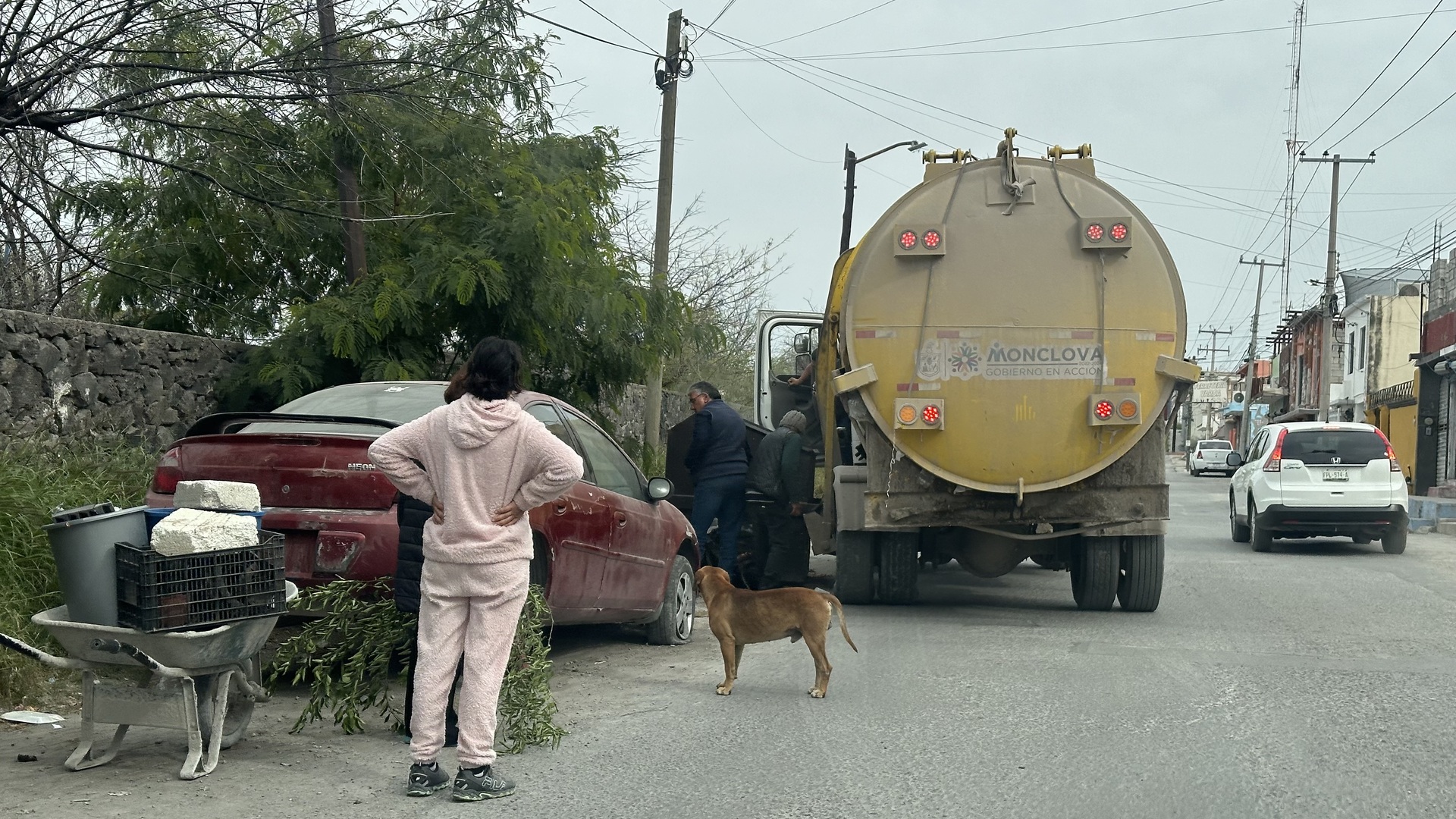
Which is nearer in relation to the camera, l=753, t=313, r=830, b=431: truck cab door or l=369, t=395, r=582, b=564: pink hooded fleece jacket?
l=369, t=395, r=582, b=564: pink hooded fleece jacket

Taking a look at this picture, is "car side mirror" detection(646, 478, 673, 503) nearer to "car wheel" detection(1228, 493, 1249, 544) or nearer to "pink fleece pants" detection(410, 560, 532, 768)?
"pink fleece pants" detection(410, 560, 532, 768)

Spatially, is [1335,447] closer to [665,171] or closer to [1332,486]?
[1332,486]

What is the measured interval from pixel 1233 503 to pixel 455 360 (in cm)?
1221

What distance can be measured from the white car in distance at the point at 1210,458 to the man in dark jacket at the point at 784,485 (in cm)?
5143

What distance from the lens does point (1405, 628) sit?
10.3 meters

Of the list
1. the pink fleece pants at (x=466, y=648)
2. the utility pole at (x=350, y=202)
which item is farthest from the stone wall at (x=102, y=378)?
the pink fleece pants at (x=466, y=648)

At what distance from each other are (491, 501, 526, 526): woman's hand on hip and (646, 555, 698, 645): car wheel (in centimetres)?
394

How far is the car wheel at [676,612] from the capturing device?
9.30 meters

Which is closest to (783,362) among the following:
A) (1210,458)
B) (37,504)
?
(37,504)

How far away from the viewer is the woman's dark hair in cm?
525

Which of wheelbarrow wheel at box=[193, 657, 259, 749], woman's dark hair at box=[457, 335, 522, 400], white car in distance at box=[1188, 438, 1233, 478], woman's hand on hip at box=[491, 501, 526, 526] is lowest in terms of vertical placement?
white car in distance at box=[1188, 438, 1233, 478]

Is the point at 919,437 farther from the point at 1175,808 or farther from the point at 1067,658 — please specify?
the point at 1175,808

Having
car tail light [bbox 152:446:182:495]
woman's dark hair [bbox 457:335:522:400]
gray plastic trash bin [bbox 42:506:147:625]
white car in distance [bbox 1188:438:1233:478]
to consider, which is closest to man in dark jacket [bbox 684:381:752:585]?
car tail light [bbox 152:446:182:495]

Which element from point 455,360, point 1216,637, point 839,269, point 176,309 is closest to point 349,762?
point 1216,637
